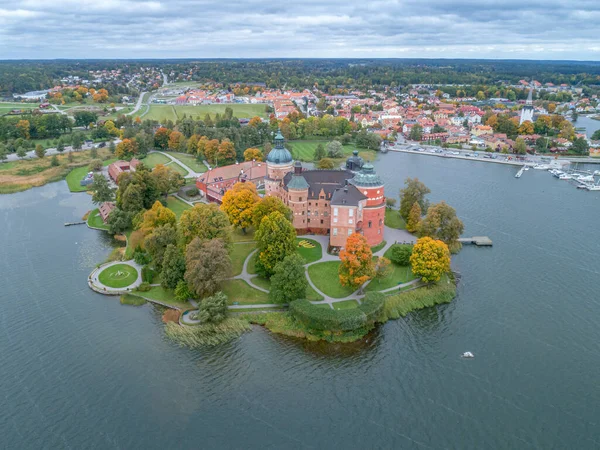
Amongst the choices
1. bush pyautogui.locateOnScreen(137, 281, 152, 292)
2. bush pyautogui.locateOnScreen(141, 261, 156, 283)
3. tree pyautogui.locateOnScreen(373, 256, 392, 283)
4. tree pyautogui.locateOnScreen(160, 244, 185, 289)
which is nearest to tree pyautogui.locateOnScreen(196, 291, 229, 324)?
tree pyautogui.locateOnScreen(160, 244, 185, 289)

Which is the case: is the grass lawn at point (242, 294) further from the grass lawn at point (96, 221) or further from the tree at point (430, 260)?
the grass lawn at point (96, 221)

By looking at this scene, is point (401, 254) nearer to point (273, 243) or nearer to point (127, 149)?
point (273, 243)

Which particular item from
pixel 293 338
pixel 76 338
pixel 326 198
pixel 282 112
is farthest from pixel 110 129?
pixel 293 338

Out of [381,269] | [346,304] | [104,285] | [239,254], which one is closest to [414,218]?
[381,269]

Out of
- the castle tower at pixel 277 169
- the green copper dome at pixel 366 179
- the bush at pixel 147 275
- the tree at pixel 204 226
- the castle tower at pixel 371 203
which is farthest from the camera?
the castle tower at pixel 277 169

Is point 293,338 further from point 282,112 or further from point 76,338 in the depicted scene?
point 282,112

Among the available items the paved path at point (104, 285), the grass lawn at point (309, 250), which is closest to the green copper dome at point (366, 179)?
the grass lawn at point (309, 250)
